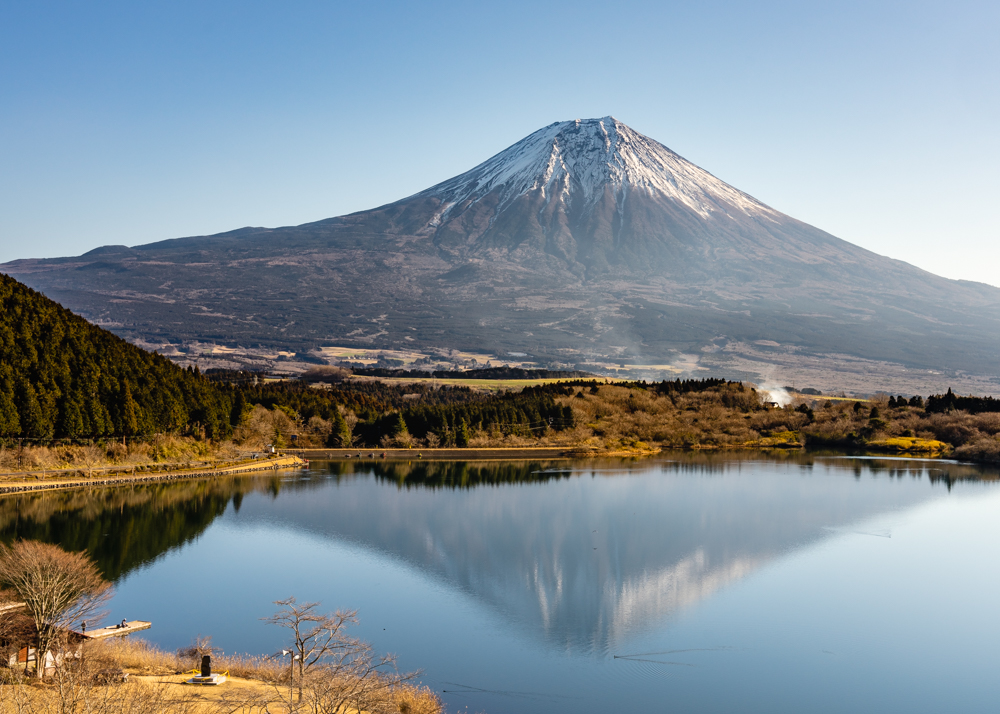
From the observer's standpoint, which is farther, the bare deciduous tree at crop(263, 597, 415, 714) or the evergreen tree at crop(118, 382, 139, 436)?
the evergreen tree at crop(118, 382, 139, 436)

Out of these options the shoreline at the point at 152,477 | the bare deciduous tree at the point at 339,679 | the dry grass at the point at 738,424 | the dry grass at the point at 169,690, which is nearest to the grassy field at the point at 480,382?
the dry grass at the point at 738,424

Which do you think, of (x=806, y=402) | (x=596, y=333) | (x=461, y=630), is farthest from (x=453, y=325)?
(x=461, y=630)

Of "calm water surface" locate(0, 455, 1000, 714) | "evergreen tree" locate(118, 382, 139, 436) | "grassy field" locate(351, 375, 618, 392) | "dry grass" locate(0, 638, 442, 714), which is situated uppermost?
"grassy field" locate(351, 375, 618, 392)

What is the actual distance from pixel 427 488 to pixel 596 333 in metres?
132

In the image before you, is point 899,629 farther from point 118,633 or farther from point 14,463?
point 14,463

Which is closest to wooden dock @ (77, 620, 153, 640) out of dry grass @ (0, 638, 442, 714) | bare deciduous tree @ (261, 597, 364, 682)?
dry grass @ (0, 638, 442, 714)

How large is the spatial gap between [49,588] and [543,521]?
22.8 meters

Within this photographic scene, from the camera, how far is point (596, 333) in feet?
575

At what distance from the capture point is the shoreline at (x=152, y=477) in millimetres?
37344

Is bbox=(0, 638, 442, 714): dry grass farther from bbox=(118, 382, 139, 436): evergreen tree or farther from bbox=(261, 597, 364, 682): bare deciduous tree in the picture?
bbox=(118, 382, 139, 436): evergreen tree

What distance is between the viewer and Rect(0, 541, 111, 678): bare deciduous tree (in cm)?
1487

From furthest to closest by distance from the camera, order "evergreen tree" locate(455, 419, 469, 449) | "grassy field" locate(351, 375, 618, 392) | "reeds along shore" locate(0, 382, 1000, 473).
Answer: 1. "grassy field" locate(351, 375, 618, 392)
2. "evergreen tree" locate(455, 419, 469, 449)
3. "reeds along shore" locate(0, 382, 1000, 473)

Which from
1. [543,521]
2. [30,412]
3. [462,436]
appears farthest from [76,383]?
[462,436]

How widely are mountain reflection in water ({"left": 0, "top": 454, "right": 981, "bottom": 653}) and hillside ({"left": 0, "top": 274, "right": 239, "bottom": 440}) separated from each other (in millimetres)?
4660
